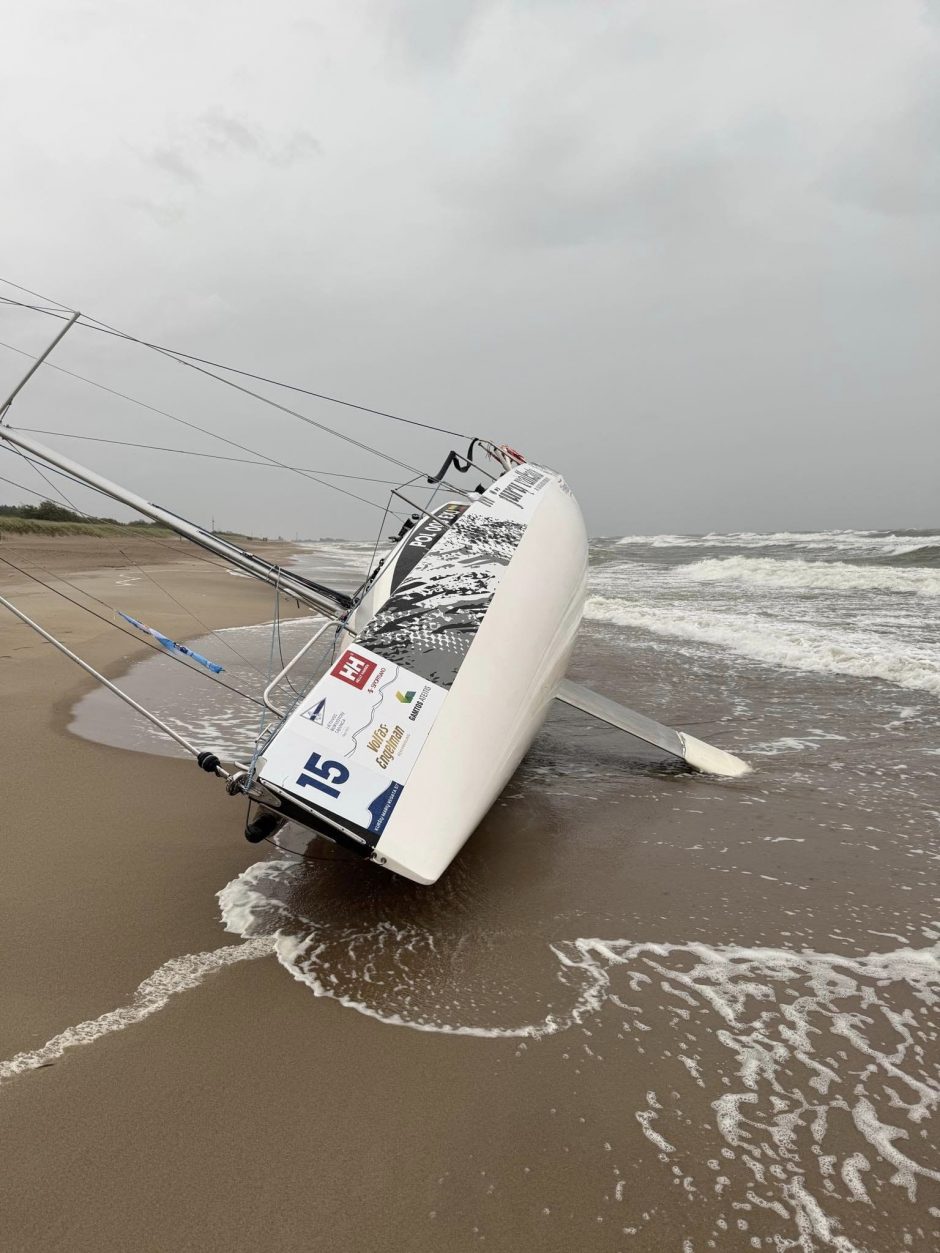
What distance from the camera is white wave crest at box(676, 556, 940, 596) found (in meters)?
19.2

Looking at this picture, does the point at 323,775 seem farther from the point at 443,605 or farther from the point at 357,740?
the point at 443,605

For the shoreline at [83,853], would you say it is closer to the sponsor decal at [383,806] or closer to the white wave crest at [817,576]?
the sponsor decal at [383,806]

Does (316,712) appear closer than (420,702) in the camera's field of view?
Yes

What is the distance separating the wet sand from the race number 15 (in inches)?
26.0

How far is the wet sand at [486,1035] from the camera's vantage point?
6.44 feet

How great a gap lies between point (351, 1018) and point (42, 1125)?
942 millimetres

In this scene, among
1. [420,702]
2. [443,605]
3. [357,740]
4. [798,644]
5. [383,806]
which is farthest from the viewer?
[798,644]

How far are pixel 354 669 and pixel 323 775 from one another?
1.76ft

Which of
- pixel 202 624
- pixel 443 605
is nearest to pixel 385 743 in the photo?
pixel 443 605

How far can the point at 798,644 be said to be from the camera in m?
9.99

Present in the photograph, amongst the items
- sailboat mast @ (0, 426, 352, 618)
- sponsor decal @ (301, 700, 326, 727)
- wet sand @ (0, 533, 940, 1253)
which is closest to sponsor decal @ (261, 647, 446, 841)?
sponsor decal @ (301, 700, 326, 727)

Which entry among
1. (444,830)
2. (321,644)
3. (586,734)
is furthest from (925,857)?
(321,644)

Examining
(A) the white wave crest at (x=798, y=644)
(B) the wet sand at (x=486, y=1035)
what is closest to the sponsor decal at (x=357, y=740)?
(B) the wet sand at (x=486, y=1035)

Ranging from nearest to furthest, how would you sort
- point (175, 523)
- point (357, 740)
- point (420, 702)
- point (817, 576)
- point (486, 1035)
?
point (486, 1035) < point (357, 740) < point (420, 702) < point (175, 523) < point (817, 576)
